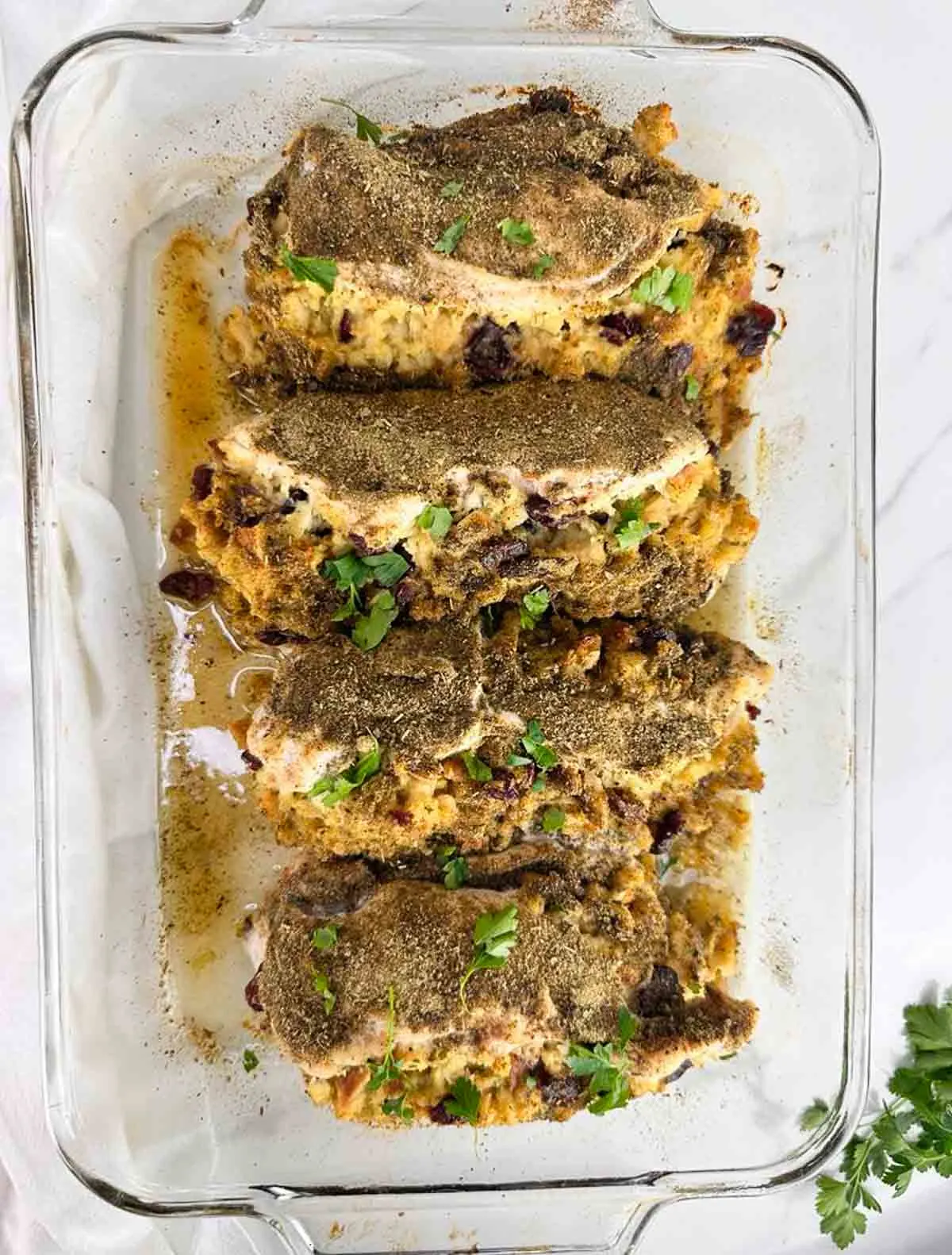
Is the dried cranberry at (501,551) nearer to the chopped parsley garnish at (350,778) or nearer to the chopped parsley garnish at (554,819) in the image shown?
the chopped parsley garnish at (350,778)

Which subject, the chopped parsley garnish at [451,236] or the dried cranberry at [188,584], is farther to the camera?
the dried cranberry at [188,584]

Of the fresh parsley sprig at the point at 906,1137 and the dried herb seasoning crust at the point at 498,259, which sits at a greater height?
the dried herb seasoning crust at the point at 498,259

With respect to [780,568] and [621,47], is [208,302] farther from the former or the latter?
[780,568]

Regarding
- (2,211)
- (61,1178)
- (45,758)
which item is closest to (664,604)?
(45,758)

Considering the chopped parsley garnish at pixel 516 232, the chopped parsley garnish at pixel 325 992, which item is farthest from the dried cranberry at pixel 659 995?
the chopped parsley garnish at pixel 516 232

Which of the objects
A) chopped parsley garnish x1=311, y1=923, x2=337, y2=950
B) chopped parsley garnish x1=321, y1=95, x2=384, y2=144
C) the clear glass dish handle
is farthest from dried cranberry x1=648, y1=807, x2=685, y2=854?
the clear glass dish handle

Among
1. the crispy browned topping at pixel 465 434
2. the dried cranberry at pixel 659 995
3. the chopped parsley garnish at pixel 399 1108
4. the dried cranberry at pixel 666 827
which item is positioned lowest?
the chopped parsley garnish at pixel 399 1108

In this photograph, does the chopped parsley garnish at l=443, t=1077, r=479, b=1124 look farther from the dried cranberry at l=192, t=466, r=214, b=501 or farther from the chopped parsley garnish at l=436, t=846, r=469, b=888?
the dried cranberry at l=192, t=466, r=214, b=501
